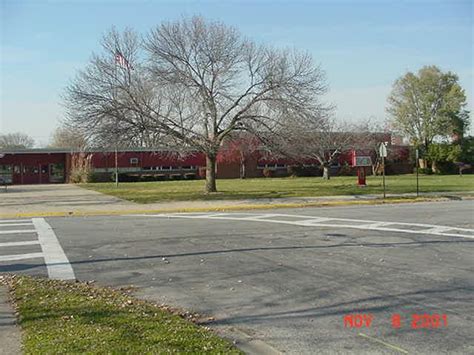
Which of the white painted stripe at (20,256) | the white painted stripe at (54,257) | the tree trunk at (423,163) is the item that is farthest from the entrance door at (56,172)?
the white painted stripe at (20,256)

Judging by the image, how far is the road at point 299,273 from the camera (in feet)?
18.0

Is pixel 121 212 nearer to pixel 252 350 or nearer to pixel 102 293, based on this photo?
pixel 102 293

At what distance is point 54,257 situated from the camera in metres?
10.2

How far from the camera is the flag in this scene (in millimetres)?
28252

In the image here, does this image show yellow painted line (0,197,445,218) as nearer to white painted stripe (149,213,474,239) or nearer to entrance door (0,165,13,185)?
white painted stripe (149,213,474,239)

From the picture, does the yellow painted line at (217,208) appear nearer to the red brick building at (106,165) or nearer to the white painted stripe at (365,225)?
the white painted stripe at (365,225)

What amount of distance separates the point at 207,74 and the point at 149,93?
324cm

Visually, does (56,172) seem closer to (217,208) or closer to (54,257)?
(217,208)

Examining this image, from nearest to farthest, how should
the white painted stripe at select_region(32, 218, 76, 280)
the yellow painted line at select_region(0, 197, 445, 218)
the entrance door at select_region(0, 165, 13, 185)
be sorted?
the white painted stripe at select_region(32, 218, 76, 280)
the yellow painted line at select_region(0, 197, 445, 218)
the entrance door at select_region(0, 165, 13, 185)

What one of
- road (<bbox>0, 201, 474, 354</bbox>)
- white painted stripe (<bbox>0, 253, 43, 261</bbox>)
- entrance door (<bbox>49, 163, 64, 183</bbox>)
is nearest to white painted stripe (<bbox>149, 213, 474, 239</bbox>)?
road (<bbox>0, 201, 474, 354</bbox>)

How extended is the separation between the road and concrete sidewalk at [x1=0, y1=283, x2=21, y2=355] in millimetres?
1748

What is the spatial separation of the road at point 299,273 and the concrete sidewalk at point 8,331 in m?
1.75

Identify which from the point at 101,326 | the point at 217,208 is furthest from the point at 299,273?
the point at 217,208

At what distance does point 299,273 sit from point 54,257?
15.9 ft
